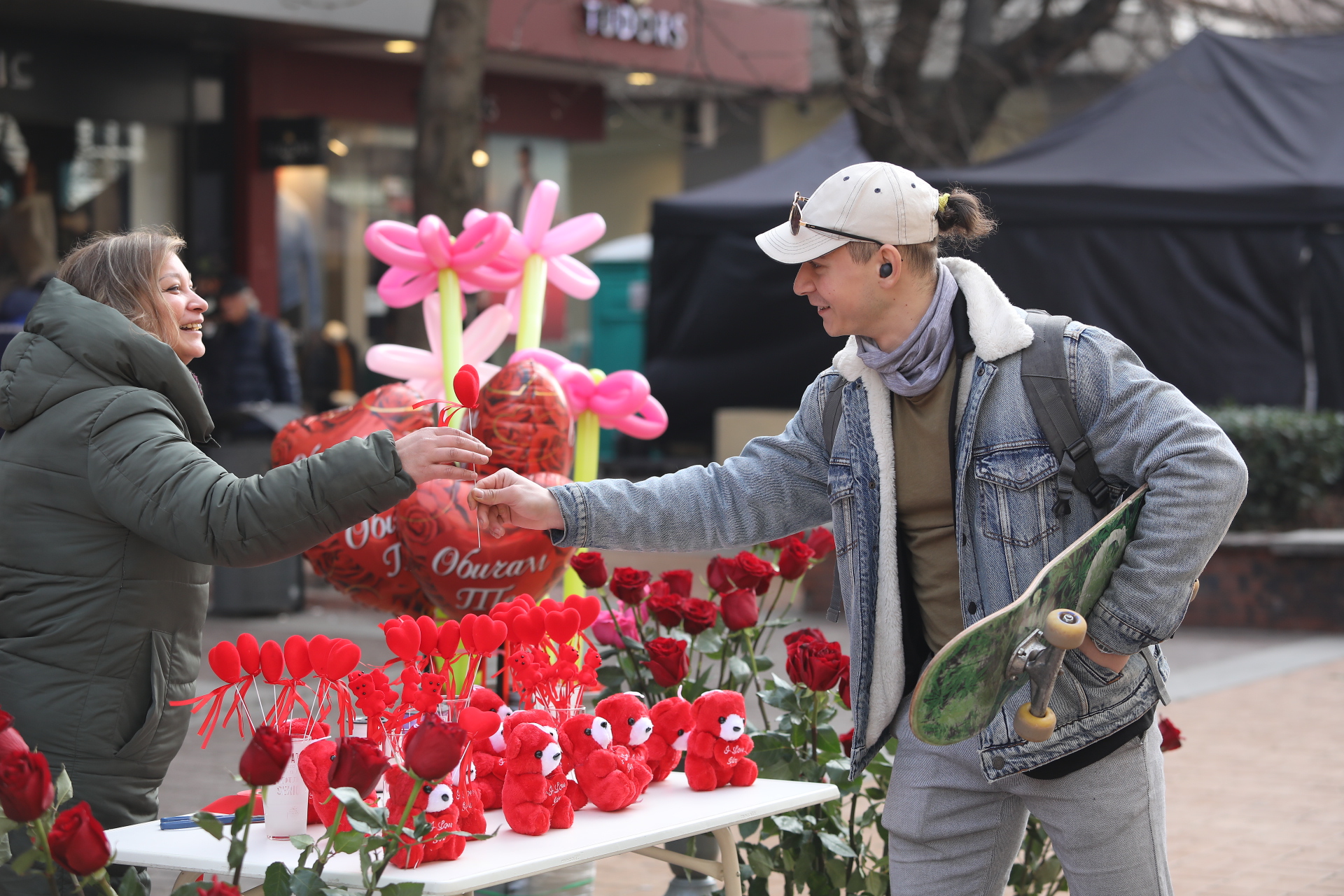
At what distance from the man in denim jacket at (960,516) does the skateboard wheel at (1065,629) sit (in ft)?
0.44

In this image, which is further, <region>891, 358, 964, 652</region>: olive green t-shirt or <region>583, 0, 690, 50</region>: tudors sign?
<region>583, 0, 690, 50</region>: tudors sign

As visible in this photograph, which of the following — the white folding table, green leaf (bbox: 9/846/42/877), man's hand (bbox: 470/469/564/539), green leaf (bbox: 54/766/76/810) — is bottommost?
the white folding table

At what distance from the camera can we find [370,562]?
383 centimetres

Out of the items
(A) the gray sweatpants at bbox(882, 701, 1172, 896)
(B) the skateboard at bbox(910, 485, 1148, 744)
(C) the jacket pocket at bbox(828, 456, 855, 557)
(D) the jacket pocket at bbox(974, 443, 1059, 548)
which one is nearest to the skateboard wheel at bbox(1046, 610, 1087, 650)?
(B) the skateboard at bbox(910, 485, 1148, 744)

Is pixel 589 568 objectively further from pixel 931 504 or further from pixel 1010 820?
pixel 1010 820

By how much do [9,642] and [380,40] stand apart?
11028 mm

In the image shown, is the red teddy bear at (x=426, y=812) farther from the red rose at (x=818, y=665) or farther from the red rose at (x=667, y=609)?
the red rose at (x=667, y=609)

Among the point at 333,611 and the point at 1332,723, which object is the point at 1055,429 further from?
the point at 333,611

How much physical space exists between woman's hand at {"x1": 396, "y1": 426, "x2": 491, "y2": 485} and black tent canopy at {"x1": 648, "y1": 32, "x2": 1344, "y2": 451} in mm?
8219

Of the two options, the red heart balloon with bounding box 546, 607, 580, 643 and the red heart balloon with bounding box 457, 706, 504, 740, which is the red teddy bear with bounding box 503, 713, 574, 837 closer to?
the red heart balloon with bounding box 457, 706, 504, 740

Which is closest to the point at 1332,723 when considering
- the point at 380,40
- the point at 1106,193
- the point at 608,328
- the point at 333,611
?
the point at 1106,193

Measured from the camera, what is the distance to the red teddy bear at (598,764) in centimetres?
275

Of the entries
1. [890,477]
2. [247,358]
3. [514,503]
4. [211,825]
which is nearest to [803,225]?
[890,477]

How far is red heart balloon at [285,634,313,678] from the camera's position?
2.48m
